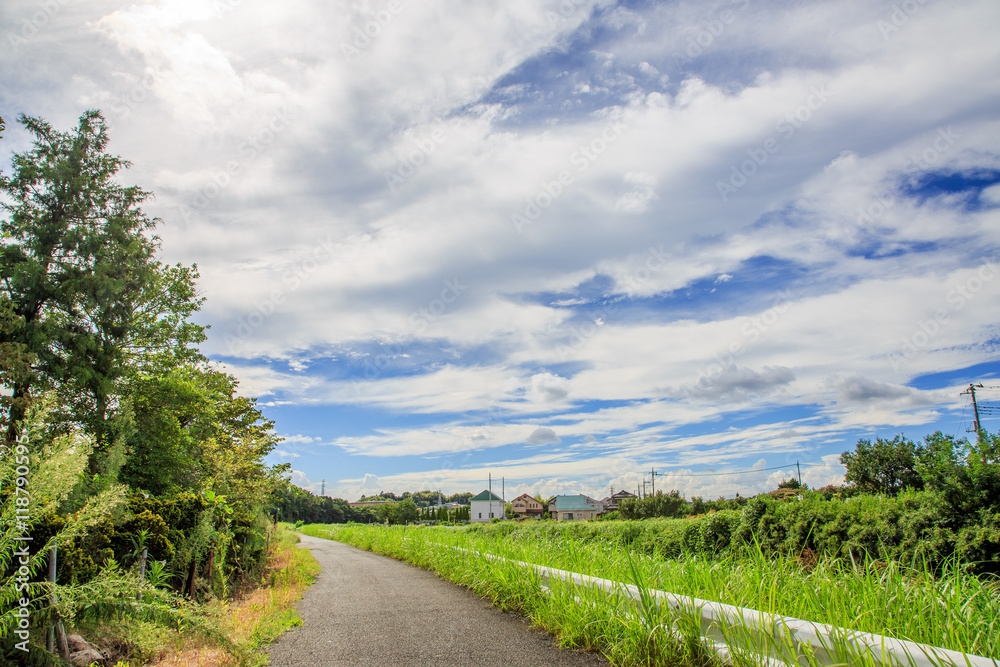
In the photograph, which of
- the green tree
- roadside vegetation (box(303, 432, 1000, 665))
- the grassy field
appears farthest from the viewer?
the green tree

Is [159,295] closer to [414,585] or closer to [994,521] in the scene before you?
[414,585]

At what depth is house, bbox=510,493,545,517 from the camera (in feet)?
287

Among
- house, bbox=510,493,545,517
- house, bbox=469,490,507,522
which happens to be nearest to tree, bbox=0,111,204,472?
house, bbox=469,490,507,522

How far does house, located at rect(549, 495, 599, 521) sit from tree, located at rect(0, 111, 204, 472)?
→ 65.5 metres

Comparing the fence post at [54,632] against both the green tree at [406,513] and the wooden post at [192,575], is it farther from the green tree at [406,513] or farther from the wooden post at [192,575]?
the green tree at [406,513]

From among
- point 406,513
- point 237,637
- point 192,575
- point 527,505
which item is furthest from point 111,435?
point 527,505

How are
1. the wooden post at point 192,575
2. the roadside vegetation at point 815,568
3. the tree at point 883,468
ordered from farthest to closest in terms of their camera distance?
1. the tree at point 883,468
2. the wooden post at point 192,575
3. the roadside vegetation at point 815,568

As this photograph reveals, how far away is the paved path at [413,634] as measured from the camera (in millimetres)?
4602

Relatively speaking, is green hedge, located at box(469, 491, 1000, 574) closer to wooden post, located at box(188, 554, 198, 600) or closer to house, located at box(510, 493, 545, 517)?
wooden post, located at box(188, 554, 198, 600)

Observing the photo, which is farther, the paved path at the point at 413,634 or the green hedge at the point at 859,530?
the green hedge at the point at 859,530

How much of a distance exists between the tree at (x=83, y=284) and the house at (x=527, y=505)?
72.4 m

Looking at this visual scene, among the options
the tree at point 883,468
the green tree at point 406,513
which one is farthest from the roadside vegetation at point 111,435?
the green tree at point 406,513

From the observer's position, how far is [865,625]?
2.91 meters

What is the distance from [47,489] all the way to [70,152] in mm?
26300
